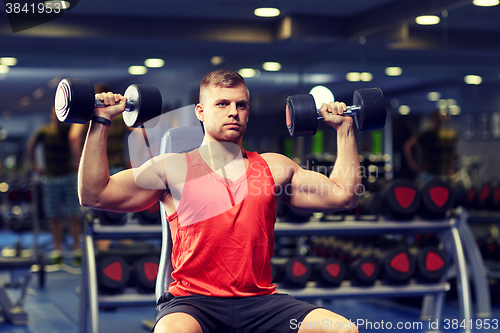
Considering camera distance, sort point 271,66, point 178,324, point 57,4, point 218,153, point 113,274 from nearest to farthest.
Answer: point 178,324, point 218,153, point 113,274, point 57,4, point 271,66

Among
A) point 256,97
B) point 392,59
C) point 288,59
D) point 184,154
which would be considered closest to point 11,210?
point 256,97

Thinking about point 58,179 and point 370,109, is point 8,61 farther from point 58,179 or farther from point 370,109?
point 370,109

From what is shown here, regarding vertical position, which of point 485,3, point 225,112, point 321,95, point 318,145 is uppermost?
point 485,3

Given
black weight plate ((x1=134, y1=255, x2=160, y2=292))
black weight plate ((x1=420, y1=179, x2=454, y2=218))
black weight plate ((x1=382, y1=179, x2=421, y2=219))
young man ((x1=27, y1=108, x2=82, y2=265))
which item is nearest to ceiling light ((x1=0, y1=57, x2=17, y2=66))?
young man ((x1=27, y1=108, x2=82, y2=265))

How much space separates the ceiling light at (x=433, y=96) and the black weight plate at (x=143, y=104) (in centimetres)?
416

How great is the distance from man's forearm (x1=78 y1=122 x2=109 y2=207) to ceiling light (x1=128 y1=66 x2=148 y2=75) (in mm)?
5005

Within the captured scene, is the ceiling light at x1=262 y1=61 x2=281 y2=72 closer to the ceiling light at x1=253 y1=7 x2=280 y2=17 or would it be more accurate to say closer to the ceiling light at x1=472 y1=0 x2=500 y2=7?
the ceiling light at x1=253 y1=7 x2=280 y2=17

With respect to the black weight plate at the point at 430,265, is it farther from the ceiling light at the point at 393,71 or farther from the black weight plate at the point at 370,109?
the ceiling light at the point at 393,71

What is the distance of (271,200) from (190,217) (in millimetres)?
214

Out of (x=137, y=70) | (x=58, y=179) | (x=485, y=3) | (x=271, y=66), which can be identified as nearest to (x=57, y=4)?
(x=58, y=179)

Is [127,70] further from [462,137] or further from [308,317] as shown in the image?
[308,317]

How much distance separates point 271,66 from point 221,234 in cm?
482

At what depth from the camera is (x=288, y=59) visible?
19.5 ft

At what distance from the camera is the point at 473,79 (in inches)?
181
